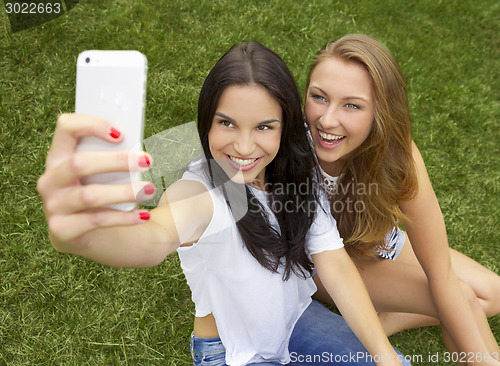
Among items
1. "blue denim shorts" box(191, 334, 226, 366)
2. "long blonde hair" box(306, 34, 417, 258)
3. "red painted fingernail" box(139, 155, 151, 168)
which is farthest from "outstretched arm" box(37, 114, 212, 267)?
"long blonde hair" box(306, 34, 417, 258)

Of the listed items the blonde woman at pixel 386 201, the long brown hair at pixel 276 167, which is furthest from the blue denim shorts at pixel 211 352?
the blonde woman at pixel 386 201

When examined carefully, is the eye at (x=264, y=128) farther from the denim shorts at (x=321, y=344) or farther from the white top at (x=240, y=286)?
the denim shorts at (x=321, y=344)

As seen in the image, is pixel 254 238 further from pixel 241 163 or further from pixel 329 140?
pixel 329 140

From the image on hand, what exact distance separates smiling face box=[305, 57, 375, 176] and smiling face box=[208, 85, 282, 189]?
0.36 m

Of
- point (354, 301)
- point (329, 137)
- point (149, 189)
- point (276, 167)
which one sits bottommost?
point (354, 301)

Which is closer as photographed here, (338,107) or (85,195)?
(85,195)

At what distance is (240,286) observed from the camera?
1870mm

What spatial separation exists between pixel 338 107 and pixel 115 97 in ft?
3.68

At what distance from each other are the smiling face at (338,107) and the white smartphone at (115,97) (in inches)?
40.6

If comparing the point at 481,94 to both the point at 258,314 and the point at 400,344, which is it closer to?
the point at 400,344

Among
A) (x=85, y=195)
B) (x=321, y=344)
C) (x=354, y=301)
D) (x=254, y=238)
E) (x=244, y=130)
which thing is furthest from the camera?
(x=321, y=344)

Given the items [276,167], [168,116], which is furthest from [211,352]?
[168,116]

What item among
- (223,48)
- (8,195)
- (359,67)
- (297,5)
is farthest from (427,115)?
(8,195)

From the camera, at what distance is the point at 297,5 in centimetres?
402
